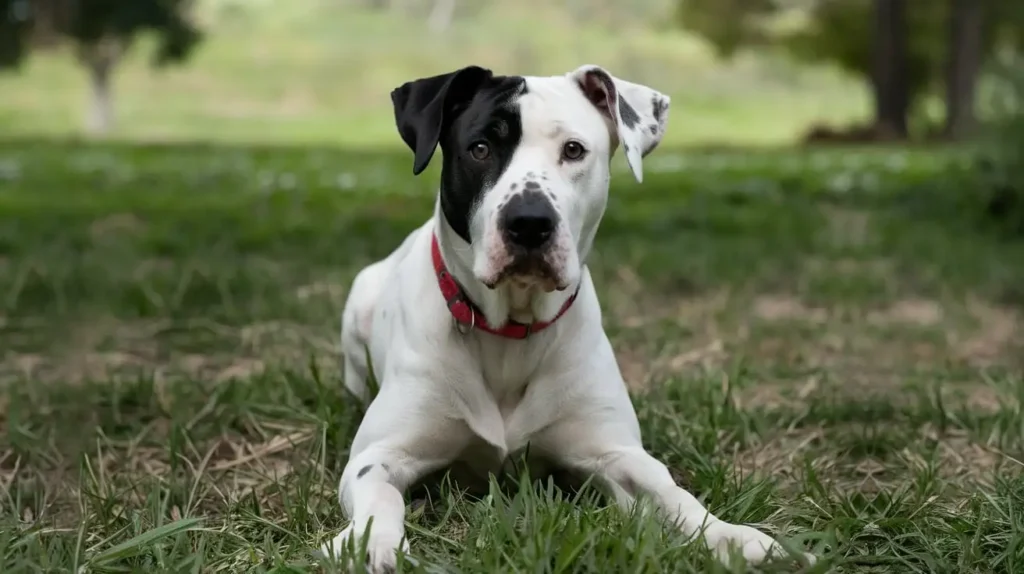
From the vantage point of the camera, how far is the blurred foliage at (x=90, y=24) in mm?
25234

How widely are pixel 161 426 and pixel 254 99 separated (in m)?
33.3

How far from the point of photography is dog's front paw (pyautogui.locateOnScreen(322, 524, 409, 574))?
2463mm

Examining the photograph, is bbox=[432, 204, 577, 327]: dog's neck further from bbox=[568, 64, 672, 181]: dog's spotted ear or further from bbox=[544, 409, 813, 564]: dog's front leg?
bbox=[568, 64, 672, 181]: dog's spotted ear

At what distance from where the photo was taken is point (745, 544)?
2576 millimetres

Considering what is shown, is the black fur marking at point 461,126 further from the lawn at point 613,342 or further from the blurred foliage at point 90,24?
the blurred foliage at point 90,24

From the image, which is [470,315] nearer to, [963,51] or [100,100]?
[963,51]

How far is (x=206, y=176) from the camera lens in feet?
38.5

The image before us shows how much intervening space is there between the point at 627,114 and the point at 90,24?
1025 inches

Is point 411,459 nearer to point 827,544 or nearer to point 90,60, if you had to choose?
point 827,544

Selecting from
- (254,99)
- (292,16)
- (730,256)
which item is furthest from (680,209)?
(292,16)

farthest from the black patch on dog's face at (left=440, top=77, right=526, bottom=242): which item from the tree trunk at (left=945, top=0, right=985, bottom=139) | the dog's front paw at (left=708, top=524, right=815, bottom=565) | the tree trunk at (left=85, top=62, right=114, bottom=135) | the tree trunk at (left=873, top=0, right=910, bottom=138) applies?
the tree trunk at (left=85, top=62, right=114, bottom=135)

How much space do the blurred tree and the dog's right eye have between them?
25.0 m

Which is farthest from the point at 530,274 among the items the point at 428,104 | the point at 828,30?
the point at 828,30

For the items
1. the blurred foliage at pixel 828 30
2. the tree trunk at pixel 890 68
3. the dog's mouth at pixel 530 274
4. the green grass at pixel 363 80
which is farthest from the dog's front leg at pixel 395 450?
the green grass at pixel 363 80
